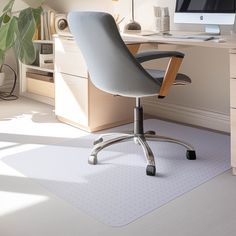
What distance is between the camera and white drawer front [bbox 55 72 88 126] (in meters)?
2.96

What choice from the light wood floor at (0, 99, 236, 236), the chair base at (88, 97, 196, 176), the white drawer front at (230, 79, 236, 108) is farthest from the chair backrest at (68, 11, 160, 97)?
the light wood floor at (0, 99, 236, 236)

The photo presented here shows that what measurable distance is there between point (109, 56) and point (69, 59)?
0.99 meters

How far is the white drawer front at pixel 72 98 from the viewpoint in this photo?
2957 mm

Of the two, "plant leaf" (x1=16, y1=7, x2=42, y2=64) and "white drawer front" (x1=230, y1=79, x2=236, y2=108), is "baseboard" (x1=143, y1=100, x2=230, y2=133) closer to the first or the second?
"white drawer front" (x1=230, y1=79, x2=236, y2=108)

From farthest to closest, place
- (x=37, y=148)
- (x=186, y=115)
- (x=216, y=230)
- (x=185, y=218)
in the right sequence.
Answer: (x=186, y=115), (x=37, y=148), (x=185, y=218), (x=216, y=230)

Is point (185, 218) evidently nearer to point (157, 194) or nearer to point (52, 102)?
point (157, 194)

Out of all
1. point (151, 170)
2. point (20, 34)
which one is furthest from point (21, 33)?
point (151, 170)

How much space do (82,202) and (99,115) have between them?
1203 mm

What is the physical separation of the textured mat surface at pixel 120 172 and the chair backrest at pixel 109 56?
17.8 inches

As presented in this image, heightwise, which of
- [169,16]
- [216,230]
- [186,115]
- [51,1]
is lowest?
[216,230]

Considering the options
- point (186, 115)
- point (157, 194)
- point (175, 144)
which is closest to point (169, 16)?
point (186, 115)

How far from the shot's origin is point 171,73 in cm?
216

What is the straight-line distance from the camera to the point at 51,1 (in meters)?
4.21

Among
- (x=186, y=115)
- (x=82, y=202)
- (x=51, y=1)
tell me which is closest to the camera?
(x=82, y=202)
